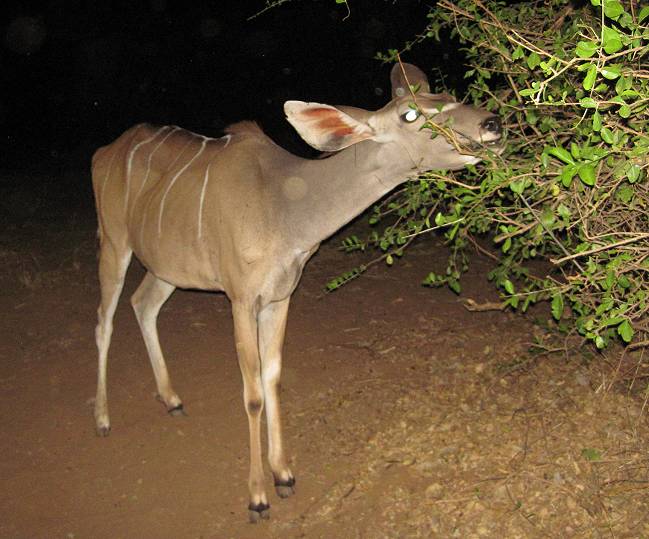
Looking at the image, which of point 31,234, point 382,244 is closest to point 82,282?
point 31,234

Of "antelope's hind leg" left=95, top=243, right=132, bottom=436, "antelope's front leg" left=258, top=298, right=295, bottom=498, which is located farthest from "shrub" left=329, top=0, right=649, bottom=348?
"antelope's hind leg" left=95, top=243, right=132, bottom=436

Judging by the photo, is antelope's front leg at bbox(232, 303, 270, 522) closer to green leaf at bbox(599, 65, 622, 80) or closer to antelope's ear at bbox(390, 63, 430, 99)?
antelope's ear at bbox(390, 63, 430, 99)

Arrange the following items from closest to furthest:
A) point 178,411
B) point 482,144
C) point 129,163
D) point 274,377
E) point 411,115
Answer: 1. point 482,144
2. point 411,115
3. point 274,377
4. point 178,411
5. point 129,163

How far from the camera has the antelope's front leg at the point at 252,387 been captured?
3.69 meters

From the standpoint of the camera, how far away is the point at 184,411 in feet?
15.1

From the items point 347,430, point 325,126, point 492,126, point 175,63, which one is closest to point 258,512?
point 347,430

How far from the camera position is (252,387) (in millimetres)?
3814

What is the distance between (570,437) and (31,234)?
6448mm

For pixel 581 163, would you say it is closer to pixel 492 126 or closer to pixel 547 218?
pixel 547 218

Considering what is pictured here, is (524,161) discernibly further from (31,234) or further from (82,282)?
(31,234)

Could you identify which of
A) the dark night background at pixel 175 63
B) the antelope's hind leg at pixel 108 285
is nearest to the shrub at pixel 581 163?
the antelope's hind leg at pixel 108 285

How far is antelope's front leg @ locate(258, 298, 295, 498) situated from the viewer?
388 cm

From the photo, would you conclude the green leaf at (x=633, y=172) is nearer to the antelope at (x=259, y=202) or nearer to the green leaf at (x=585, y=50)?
the green leaf at (x=585, y=50)

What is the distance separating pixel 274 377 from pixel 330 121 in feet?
4.89
